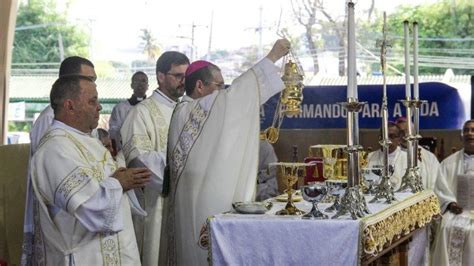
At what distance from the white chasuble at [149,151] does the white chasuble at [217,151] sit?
716 millimetres

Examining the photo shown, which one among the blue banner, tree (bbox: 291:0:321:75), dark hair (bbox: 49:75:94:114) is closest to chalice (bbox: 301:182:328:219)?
dark hair (bbox: 49:75:94:114)

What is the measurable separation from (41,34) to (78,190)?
17601 millimetres

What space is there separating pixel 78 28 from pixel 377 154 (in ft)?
40.5

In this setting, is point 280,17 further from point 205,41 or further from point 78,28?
point 78,28

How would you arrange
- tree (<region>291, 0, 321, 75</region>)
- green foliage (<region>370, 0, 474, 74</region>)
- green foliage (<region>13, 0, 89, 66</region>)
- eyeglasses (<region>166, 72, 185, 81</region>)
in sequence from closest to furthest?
1. eyeglasses (<region>166, 72, 185, 81</region>)
2. tree (<region>291, 0, 321, 75</region>)
3. green foliage (<region>370, 0, 474, 74</region>)
4. green foliage (<region>13, 0, 89, 66</region>)

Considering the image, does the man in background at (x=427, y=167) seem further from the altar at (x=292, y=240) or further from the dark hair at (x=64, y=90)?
the dark hair at (x=64, y=90)

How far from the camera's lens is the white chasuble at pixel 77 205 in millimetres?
4488

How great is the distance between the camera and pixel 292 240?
443cm

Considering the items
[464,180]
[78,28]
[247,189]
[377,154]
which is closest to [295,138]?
[377,154]

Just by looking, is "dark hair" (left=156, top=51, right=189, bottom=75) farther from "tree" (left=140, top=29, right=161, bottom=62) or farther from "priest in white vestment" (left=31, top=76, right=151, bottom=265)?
"tree" (left=140, top=29, right=161, bottom=62)

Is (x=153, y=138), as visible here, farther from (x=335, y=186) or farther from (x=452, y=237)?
(x=452, y=237)

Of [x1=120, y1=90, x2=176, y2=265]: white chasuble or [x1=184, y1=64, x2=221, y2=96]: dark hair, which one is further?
[x1=120, y1=90, x2=176, y2=265]: white chasuble

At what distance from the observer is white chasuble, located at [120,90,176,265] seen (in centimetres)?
615

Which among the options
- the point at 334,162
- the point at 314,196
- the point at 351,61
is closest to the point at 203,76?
the point at 334,162
